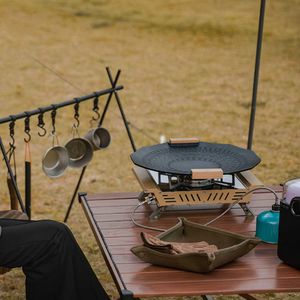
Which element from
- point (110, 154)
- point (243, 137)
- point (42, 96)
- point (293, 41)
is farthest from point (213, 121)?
point (293, 41)

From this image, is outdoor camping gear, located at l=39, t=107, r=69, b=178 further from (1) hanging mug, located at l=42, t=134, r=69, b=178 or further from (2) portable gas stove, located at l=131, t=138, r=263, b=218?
(2) portable gas stove, located at l=131, t=138, r=263, b=218

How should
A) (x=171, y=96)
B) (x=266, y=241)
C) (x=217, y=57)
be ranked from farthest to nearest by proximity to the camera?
1. (x=217, y=57)
2. (x=171, y=96)
3. (x=266, y=241)

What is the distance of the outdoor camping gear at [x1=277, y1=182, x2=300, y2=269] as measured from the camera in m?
2.81

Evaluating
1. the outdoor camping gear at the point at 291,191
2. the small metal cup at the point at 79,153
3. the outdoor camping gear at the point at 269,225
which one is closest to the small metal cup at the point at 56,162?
the small metal cup at the point at 79,153

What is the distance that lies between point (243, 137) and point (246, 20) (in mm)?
4848

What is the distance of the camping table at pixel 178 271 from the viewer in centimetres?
268

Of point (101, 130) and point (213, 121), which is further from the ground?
point (101, 130)

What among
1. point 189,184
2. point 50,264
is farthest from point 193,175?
point 50,264

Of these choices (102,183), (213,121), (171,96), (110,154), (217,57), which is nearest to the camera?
(102,183)

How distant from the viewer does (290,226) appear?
2834mm

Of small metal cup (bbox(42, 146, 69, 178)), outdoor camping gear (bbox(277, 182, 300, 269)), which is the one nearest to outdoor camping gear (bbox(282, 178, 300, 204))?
outdoor camping gear (bbox(277, 182, 300, 269))

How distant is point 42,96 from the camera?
899cm

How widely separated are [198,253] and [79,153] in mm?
1778

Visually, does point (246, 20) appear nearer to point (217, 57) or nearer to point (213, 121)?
point (217, 57)
